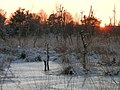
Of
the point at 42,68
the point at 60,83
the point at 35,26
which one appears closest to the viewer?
the point at 60,83

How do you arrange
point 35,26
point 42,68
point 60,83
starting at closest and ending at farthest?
point 60,83 → point 42,68 → point 35,26

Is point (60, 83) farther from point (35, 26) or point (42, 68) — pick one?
point (35, 26)

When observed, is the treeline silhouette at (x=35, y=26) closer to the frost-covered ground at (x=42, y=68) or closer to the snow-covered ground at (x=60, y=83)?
the frost-covered ground at (x=42, y=68)

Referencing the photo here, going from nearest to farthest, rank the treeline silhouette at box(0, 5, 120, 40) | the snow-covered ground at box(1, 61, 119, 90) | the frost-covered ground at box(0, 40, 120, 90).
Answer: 1. the snow-covered ground at box(1, 61, 119, 90)
2. the frost-covered ground at box(0, 40, 120, 90)
3. the treeline silhouette at box(0, 5, 120, 40)

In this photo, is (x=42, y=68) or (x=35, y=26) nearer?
(x=42, y=68)

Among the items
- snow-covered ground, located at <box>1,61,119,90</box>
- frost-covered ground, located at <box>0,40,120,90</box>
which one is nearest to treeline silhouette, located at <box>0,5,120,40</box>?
frost-covered ground, located at <box>0,40,120,90</box>

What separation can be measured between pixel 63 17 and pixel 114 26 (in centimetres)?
568

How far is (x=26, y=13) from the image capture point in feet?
127

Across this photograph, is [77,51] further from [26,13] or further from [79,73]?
[26,13]

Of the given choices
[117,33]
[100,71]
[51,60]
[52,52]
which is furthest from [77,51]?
[117,33]

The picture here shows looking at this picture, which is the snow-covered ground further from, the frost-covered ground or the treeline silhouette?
the treeline silhouette

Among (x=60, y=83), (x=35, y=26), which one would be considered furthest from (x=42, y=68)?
(x=35, y=26)

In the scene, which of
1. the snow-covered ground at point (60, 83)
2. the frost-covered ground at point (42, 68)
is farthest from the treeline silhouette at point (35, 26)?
the snow-covered ground at point (60, 83)

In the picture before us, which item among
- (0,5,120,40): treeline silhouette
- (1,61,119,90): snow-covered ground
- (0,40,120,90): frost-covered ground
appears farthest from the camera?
(0,5,120,40): treeline silhouette
